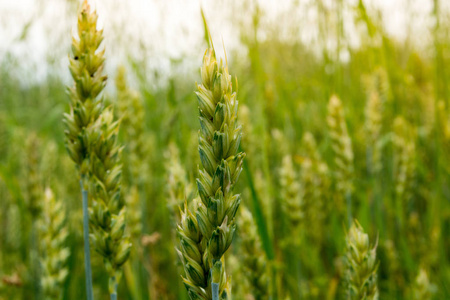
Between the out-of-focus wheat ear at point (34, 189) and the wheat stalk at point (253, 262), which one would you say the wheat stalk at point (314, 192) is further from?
the out-of-focus wheat ear at point (34, 189)

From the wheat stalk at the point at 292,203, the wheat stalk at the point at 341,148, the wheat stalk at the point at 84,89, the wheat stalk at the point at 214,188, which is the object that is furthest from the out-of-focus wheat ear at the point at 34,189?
the wheat stalk at the point at 341,148

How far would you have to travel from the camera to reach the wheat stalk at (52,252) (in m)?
1.30

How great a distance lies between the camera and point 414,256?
2424mm

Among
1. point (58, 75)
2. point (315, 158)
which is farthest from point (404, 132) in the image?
point (58, 75)

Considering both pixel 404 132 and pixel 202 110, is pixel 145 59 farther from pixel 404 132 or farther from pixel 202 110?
pixel 202 110

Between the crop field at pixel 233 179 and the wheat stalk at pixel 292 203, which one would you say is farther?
the wheat stalk at pixel 292 203

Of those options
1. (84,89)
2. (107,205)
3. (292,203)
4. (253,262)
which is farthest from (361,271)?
(292,203)

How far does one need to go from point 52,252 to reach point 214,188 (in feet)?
3.06

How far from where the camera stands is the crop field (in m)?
0.78

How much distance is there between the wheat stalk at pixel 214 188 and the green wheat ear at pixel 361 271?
Result: 0.45 m

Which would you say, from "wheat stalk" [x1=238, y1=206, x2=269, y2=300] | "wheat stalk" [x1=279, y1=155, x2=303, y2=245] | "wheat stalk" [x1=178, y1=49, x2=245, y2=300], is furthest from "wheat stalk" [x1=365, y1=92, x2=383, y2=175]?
"wheat stalk" [x1=178, y1=49, x2=245, y2=300]

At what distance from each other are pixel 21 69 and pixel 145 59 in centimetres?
256

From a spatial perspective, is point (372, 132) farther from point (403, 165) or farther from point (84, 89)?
point (84, 89)

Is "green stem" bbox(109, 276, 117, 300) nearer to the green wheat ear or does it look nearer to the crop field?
the crop field
